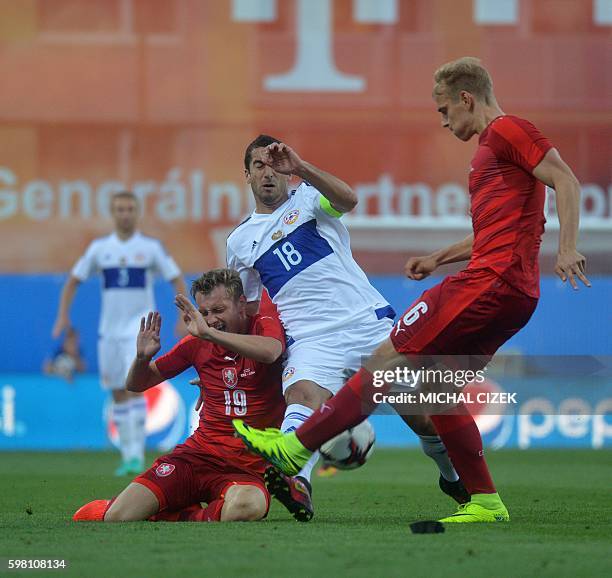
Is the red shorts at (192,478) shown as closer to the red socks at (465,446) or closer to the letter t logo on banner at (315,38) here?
the red socks at (465,446)

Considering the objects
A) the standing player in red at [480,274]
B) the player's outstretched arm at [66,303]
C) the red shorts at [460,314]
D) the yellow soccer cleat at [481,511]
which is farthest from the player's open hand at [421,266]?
the player's outstretched arm at [66,303]

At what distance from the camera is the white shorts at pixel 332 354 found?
5.95 meters

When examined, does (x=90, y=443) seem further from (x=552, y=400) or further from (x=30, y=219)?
(x=552, y=400)

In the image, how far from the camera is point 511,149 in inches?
203

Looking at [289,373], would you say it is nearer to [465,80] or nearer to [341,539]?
[341,539]

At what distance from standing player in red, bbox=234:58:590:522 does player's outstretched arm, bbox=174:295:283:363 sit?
404 mm

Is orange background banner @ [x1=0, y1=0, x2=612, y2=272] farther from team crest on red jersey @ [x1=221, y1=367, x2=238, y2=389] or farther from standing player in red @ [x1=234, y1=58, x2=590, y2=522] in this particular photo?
standing player in red @ [x1=234, y1=58, x2=590, y2=522]

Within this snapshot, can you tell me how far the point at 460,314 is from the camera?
514 centimetres

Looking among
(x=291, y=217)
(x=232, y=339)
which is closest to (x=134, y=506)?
(x=232, y=339)

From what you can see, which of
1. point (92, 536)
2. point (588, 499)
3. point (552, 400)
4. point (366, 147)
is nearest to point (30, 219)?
point (366, 147)

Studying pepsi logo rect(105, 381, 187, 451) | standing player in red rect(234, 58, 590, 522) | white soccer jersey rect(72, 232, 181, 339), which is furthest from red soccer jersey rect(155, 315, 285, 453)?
pepsi logo rect(105, 381, 187, 451)

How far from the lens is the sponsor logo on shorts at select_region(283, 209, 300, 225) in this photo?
20.7 ft

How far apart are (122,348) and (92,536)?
6.33m

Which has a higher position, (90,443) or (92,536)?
(92,536)
